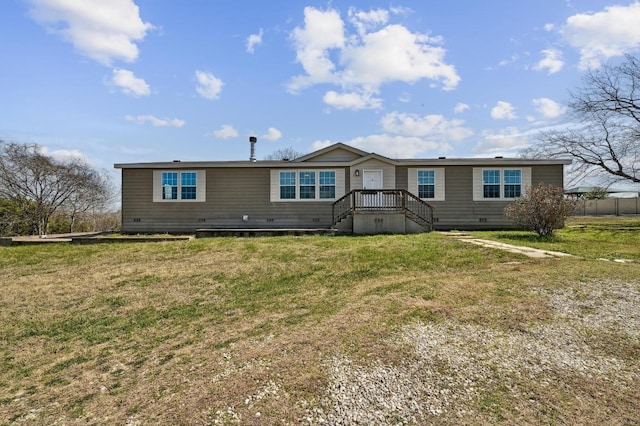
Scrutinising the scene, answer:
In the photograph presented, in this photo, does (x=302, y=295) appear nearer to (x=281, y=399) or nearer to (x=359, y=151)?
(x=281, y=399)

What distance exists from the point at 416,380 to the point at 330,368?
28.8 inches

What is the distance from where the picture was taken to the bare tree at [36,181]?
1573 centimetres

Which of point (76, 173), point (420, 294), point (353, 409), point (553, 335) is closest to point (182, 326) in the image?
point (353, 409)

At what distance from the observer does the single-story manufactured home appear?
14992mm

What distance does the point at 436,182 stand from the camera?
15.1 m

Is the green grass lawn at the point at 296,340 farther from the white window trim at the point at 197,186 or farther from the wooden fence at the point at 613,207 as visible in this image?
the wooden fence at the point at 613,207

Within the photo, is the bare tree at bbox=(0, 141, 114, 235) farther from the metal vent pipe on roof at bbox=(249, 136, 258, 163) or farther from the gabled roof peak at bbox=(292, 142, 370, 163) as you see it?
the gabled roof peak at bbox=(292, 142, 370, 163)

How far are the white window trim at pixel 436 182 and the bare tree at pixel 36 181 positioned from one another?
15.7 meters

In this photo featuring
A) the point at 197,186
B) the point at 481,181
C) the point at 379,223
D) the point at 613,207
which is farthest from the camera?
the point at 613,207

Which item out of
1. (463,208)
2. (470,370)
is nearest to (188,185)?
(463,208)

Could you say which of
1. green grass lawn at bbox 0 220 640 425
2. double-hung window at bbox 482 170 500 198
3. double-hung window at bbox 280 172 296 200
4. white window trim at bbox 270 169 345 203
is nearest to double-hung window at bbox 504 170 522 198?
double-hung window at bbox 482 170 500 198

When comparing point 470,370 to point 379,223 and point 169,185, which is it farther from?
point 169,185

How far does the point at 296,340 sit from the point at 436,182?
12722 millimetres

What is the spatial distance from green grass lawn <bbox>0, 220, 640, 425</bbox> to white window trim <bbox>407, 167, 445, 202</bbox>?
7.67 m
